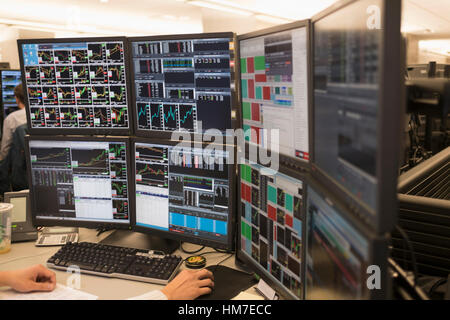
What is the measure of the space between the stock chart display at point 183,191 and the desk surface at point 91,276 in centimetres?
13

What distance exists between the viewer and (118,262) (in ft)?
4.48

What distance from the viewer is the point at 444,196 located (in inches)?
66.3

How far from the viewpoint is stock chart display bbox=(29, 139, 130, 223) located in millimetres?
1559

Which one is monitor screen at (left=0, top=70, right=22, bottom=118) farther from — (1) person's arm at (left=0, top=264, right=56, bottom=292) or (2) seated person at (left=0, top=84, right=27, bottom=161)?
(1) person's arm at (left=0, top=264, right=56, bottom=292)

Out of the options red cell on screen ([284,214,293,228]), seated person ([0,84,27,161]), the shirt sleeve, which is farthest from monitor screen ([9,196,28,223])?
seated person ([0,84,27,161])

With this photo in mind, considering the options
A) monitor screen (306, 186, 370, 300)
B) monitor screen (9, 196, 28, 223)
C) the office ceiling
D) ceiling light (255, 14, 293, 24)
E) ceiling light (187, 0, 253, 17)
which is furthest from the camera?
ceiling light (255, 14, 293, 24)

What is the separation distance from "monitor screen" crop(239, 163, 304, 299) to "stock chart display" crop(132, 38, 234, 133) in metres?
0.27

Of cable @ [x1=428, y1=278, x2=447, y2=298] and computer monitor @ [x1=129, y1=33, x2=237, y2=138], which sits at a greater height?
computer monitor @ [x1=129, y1=33, x2=237, y2=138]

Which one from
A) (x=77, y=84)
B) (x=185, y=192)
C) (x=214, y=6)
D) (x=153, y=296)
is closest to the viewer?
(x=153, y=296)

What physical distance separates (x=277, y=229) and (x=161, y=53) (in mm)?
774

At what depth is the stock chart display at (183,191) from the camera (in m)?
1.39

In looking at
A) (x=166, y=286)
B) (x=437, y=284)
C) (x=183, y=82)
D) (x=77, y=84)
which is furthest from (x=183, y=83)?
(x=437, y=284)

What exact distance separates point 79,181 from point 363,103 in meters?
1.29

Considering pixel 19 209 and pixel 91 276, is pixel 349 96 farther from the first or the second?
pixel 19 209
